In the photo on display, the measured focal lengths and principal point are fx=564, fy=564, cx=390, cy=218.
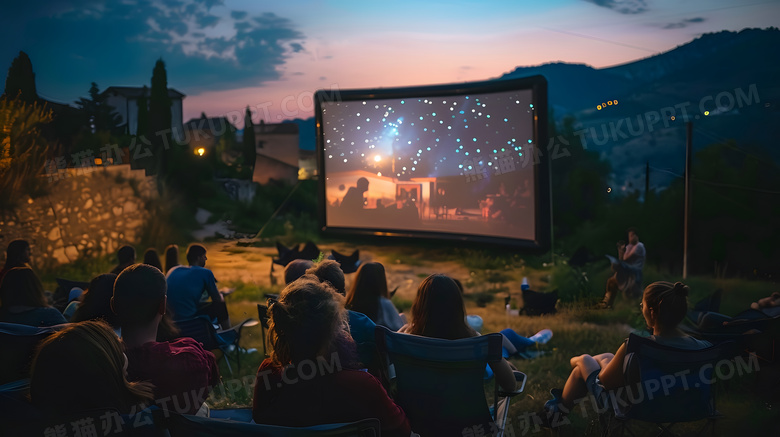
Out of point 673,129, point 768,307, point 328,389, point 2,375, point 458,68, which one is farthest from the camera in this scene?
point 458,68

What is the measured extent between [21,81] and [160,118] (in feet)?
5.95

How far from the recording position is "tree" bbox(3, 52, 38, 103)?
7.62m

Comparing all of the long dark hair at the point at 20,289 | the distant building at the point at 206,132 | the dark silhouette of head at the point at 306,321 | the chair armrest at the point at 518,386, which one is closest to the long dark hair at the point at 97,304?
the long dark hair at the point at 20,289

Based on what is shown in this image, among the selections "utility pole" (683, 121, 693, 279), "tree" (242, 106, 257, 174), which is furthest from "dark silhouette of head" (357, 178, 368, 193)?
"utility pole" (683, 121, 693, 279)

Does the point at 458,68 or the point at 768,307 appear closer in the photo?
the point at 768,307

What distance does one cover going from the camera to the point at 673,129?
23.2 ft

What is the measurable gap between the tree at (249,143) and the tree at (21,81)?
280 cm

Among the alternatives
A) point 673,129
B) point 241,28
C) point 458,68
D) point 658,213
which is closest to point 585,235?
point 658,213

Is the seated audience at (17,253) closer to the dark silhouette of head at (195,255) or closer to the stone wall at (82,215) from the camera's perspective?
the dark silhouette of head at (195,255)

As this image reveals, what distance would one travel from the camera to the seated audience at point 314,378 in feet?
5.77

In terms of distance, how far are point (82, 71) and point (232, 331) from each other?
19.3ft

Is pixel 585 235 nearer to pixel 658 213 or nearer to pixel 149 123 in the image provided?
pixel 658 213

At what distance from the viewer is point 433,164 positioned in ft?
20.6

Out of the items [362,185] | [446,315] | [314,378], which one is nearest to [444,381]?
[446,315]
